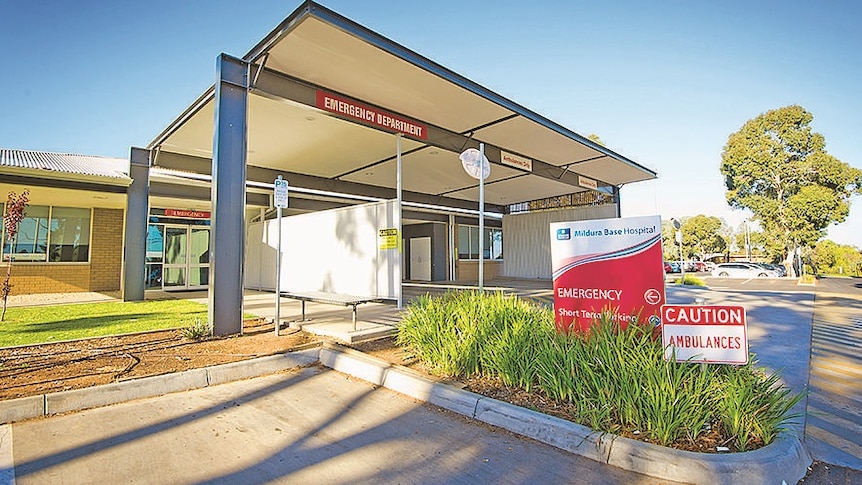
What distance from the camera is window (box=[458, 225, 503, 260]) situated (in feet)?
73.6

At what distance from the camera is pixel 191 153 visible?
12.0 metres

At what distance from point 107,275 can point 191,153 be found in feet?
20.7

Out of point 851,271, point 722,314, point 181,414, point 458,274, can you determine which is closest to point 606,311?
point 722,314

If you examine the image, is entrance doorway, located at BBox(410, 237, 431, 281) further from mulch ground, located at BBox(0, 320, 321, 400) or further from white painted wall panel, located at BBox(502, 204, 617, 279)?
mulch ground, located at BBox(0, 320, 321, 400)

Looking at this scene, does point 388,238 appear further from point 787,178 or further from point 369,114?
point 787,178

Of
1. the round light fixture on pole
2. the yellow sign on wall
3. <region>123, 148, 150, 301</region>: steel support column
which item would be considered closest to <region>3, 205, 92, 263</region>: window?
<region>123, 148, 150, 301</region>: steel support column

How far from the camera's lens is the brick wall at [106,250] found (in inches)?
568

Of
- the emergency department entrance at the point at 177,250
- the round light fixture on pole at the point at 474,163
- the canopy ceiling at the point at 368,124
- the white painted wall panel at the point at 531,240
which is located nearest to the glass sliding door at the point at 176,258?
the emergency department entrance at the point at 177,250

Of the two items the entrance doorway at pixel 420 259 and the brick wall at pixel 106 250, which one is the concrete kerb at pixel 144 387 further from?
the entrance doorway at pixel 420 259

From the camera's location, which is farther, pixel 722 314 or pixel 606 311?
pixel 606 311

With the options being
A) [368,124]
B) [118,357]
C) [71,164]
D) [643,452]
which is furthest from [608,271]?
[71,164]

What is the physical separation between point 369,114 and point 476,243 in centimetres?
1573

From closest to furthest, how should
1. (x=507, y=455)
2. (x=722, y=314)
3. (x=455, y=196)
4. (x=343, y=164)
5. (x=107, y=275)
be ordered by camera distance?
(x=507, y=455) → (x=722, y=314) → (x=343, y=164) → (x=107, y=275) → (x=455, y=196)

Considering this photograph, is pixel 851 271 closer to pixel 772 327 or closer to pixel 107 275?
pixel 772 327
